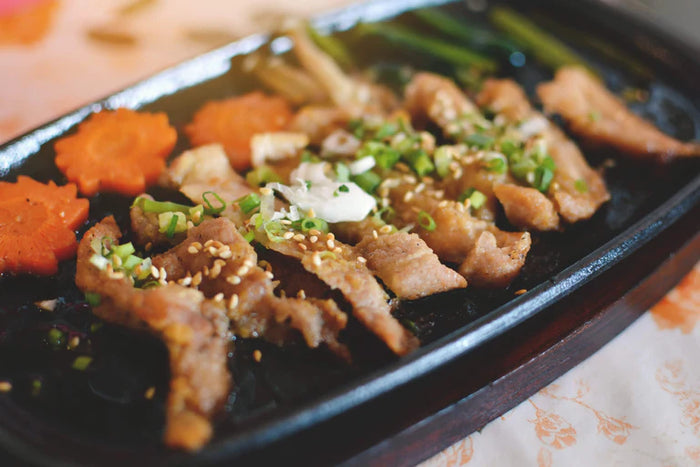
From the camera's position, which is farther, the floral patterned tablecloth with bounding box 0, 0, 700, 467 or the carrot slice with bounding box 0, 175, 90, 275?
the carrot slice with bounding box 0, 175, 90, 275

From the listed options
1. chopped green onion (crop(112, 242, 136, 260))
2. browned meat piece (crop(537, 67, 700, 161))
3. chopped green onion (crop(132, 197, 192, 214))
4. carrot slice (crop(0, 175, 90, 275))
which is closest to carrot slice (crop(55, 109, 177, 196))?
carrot slice (crop(0, 175, 90, 275))

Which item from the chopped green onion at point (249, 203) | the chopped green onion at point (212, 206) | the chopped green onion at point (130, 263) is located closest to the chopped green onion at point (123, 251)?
the chopped green onion at point (130, 263)

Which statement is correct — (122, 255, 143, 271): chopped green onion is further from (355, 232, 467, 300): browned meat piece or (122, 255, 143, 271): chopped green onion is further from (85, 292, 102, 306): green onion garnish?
(355, 232, 467, 300): browned meat piece

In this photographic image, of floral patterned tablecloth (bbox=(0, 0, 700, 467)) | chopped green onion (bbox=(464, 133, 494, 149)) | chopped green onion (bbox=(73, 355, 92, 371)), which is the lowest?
floral patterned tablecloth (bbox=(0, 0, 700, 467))

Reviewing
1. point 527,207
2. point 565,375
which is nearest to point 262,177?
point 527,207

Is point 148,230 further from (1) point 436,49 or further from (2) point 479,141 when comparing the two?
(1) point 436,49

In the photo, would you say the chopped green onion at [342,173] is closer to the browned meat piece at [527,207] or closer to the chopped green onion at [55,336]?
the browned meat piece at [527,207]

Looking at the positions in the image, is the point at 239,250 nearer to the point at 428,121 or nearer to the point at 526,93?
the point at 428,121
